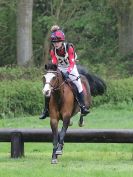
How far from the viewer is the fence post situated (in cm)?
1501

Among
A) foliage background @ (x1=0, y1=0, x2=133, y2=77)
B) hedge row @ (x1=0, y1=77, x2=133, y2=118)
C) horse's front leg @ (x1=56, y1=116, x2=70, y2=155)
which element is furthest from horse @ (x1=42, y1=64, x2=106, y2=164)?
foliage background @ (x1=0, y1=0, x2=133, y2=77)

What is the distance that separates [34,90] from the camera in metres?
28.6

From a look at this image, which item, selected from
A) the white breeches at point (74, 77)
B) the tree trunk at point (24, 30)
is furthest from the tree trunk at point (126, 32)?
the white breeches at point (74, 77)

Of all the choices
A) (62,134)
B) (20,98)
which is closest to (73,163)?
(62,134)

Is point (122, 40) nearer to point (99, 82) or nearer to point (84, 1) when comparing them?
point (84, 1)

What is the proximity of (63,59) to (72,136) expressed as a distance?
5.59 feet

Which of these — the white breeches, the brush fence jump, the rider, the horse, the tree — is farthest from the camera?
the tree

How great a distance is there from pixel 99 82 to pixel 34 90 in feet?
38.7

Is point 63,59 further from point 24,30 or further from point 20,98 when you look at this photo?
point 24,30

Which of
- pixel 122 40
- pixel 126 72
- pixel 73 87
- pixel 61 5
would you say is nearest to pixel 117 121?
pixel 73 87

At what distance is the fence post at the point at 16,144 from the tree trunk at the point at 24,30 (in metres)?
24.7

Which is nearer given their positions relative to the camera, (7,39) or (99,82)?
(99,82)

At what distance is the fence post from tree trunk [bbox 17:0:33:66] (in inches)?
972

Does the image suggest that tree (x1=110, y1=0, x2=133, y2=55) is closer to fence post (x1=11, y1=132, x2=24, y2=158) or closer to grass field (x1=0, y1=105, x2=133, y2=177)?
grass field (x1=0, y1=105, x2=133, y2=177)
